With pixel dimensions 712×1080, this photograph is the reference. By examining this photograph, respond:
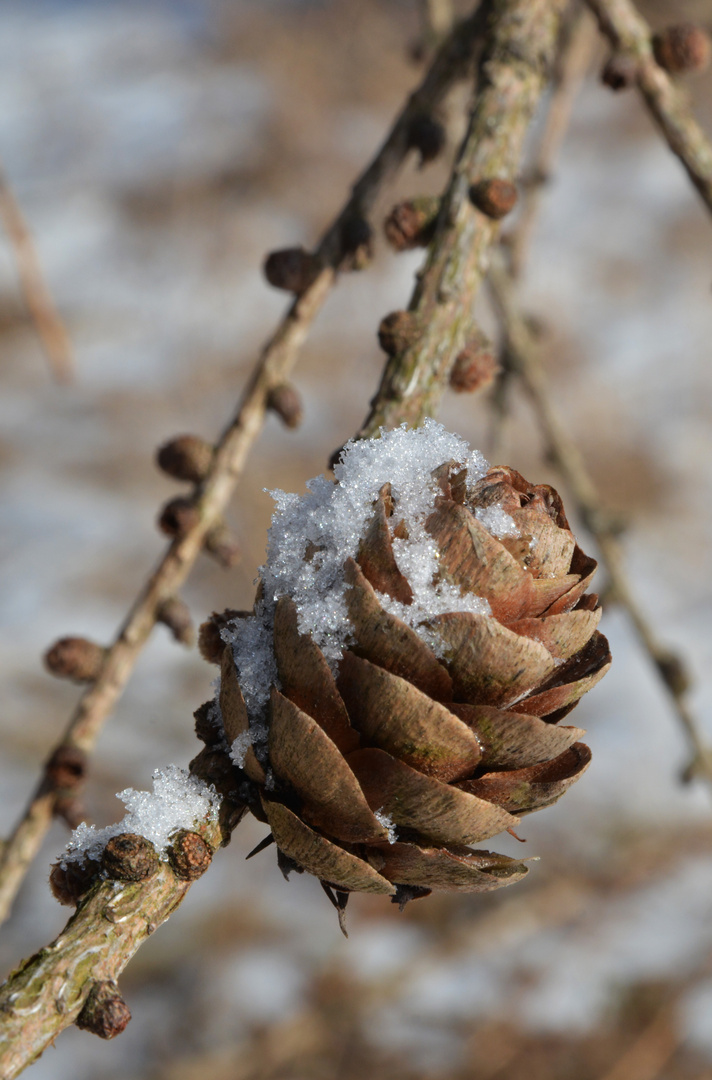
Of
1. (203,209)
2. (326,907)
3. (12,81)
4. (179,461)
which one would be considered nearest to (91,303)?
(203,209)

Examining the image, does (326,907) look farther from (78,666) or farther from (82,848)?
(82,848)

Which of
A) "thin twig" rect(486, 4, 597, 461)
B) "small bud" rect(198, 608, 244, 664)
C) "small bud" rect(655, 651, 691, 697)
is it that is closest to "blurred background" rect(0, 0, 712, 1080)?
"thin twig" rect(486, 4, 597, 461)

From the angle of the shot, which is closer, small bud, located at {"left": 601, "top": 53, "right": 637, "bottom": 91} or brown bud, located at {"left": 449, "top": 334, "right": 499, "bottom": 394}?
brown bud, located at {"left": 449, "top": 334, "right": 499, "bottom": 394}

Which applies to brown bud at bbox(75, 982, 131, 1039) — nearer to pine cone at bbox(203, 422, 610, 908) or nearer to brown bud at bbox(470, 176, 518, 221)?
pine cone at bbox(203, 422, 610, 908)

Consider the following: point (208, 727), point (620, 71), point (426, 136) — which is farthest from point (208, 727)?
point (620, 71)

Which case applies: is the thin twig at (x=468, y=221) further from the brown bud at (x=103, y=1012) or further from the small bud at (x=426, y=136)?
the brown bud at (x=103, y=1012)
